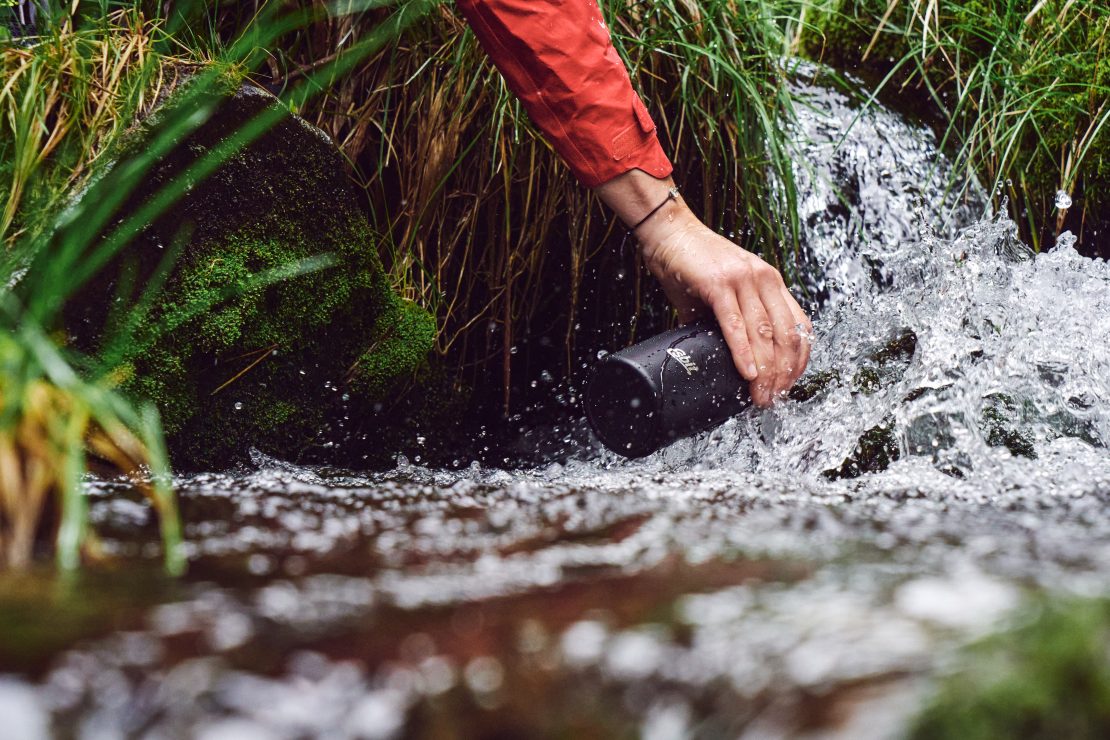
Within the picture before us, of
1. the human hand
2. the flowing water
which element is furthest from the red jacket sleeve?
the flowing water

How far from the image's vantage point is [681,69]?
266cm

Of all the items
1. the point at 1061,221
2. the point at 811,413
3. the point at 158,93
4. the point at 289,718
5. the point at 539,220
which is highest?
the point at 158,93

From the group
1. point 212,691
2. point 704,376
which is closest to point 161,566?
point 212,691

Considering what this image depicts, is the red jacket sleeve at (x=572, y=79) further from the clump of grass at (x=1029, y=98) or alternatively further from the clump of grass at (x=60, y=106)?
the clump of grass at (x=1029, y=98)

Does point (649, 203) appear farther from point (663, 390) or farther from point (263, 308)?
point (263, 308)

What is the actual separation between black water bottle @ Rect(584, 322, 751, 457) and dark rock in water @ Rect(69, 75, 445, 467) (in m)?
0.76

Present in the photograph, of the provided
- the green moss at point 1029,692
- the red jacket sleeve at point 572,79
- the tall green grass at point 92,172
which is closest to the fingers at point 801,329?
the red jacket sleeve at point 572,79

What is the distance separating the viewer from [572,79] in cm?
190

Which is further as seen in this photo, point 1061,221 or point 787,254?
point 1061,221

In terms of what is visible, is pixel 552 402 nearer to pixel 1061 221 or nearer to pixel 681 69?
pixel 681 69

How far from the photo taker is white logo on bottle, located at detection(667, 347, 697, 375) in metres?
1.76

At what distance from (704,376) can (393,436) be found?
1.06m

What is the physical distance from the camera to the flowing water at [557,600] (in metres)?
0.64

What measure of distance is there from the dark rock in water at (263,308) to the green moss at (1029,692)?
158 cm
